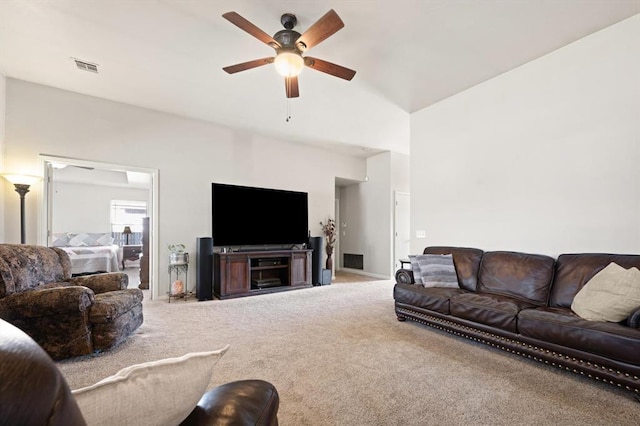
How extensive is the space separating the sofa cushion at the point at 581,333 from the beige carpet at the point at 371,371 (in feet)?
0.93

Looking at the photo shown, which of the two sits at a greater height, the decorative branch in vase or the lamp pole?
the lamp pole

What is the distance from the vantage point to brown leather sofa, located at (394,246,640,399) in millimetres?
2031

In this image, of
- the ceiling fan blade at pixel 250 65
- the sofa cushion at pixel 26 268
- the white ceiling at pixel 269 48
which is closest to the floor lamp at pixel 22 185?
the sofa cushion at pixel 26 268

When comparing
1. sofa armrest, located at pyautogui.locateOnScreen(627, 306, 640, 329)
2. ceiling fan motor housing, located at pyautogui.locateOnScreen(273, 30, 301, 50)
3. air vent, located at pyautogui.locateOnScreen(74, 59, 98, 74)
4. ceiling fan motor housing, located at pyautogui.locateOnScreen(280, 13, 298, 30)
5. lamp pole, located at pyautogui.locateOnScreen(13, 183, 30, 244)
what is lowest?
sofa armrest, located at pyautogui.locateOnScreen(627, 306, 640, 329)

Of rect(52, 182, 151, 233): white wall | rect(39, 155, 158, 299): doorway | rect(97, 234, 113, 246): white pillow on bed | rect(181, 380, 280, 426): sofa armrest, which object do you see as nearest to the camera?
rect(181, 380, 280, 426): sofa armrest

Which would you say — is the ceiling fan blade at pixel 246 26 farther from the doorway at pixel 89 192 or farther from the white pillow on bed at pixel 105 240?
the white pillow on bed at pixel 105 240

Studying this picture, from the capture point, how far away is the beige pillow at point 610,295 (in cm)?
218

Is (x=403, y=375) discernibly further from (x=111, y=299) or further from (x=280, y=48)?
(x=280, y=48)

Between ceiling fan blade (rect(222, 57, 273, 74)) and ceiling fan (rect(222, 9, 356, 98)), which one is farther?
ceiling fan blade (rect(222, 57, 273, 74))

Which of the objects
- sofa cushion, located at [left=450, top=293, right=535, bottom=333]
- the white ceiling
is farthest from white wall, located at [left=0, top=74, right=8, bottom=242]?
sofa cushion, located at [left=450, top=293, right=535, bottom=333]

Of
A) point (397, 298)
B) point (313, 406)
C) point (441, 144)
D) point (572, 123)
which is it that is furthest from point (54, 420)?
point (441, 144)

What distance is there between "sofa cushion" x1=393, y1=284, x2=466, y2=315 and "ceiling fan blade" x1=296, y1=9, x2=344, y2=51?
2684mm

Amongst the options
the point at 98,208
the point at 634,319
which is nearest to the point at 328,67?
the point at 634,319

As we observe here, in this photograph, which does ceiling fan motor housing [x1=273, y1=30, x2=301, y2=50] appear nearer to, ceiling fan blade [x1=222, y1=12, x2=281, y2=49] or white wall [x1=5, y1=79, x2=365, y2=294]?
ceiling fan blade [x1=222, y1=12, x2=281, y2=49]
